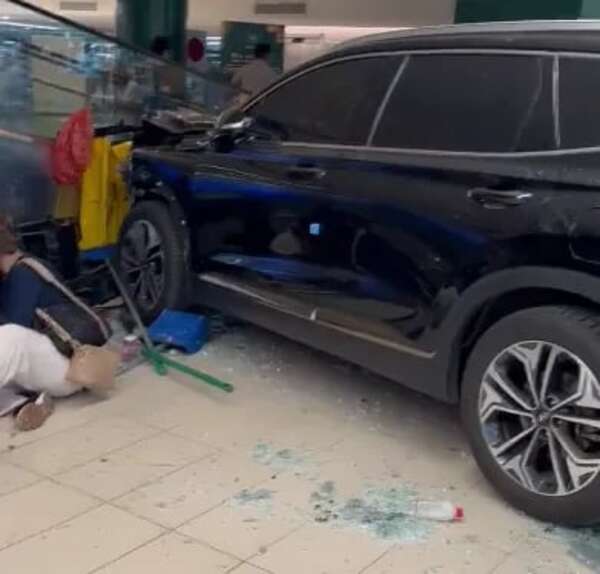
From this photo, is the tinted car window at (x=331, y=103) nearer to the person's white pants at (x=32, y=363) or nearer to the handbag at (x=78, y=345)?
the handbag at (x=78, y=345)

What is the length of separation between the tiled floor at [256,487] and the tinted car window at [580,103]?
136 centimetres

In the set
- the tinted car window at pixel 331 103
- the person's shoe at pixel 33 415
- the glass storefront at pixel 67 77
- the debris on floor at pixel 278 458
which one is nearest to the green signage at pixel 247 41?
the glass storefront at pixel 67 77

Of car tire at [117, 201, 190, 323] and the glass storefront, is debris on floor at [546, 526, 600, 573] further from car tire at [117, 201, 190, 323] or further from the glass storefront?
the glass storefront

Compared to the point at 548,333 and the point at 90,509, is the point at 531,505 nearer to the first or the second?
the point at 548,333

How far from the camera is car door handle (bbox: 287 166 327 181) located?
4125mm

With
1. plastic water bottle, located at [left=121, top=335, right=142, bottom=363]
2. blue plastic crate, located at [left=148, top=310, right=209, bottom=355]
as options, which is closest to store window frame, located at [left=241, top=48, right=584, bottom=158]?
blue plastic crate, located at [left=148, top=310, right=209, bottom=355]

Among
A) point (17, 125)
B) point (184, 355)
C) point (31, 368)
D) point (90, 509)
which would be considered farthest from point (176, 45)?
point (90, 509)

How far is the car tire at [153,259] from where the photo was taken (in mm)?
5039

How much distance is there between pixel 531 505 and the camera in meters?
3.37

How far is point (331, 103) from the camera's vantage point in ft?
14.0

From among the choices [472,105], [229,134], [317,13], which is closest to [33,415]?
[229,134]

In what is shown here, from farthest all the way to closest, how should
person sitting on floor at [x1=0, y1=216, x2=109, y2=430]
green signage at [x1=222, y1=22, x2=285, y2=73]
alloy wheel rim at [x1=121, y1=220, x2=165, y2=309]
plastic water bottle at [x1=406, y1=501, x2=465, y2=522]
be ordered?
green signage at [x1=222, y1=22, x2=285, y2=73] < alloy wheel rim at [x1=121, y1=220, x2=165, y2=309] < person sitting on floor at [x1=0, y1=216, x2=109, y2=430] < plastic water bottle at [x1=406, y1=501, x2=465, y2=522]

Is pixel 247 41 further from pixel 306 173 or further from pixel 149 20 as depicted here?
pixel 306 173

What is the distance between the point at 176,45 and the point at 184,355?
205 inches
